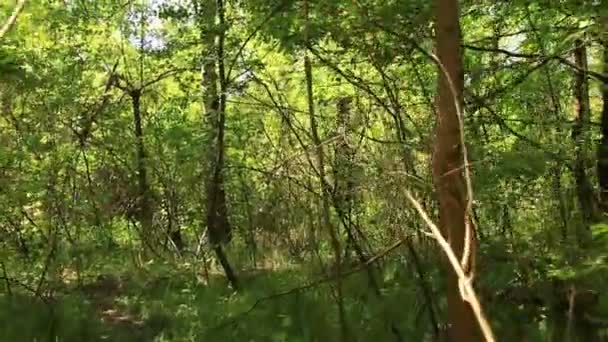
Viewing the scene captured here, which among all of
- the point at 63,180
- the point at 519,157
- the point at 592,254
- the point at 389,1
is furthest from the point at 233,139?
the point at 592,254

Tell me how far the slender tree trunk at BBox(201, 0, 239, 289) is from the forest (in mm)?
37

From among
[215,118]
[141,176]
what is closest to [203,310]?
[215,118]

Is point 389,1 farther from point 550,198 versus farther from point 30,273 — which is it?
point 30,273

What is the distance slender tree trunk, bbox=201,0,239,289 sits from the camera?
7.00 meters

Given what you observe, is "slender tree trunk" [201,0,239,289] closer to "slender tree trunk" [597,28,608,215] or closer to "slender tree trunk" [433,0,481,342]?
"slender tree trunk" [597,28,608,215]

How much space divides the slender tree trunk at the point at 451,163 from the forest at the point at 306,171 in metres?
0.01

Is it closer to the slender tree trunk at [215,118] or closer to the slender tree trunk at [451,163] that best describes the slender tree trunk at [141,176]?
the slender tree trunk at [215,118]

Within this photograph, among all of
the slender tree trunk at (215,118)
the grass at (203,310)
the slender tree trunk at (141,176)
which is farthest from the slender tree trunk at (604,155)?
the slender tree trunk at (141,176)

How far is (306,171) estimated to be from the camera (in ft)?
19.3

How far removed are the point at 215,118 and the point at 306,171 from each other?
7.06 feet

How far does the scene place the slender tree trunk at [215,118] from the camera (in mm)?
7000

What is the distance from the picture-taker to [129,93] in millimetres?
9625

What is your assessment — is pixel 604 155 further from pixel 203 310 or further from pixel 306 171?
pixel 203 310

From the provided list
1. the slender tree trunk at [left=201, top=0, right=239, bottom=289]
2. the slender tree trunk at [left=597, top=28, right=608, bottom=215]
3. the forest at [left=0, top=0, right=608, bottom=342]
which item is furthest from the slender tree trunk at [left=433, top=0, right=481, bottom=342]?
the slender tree trunk at [left=201, top=0, right=239, bottom=289]
